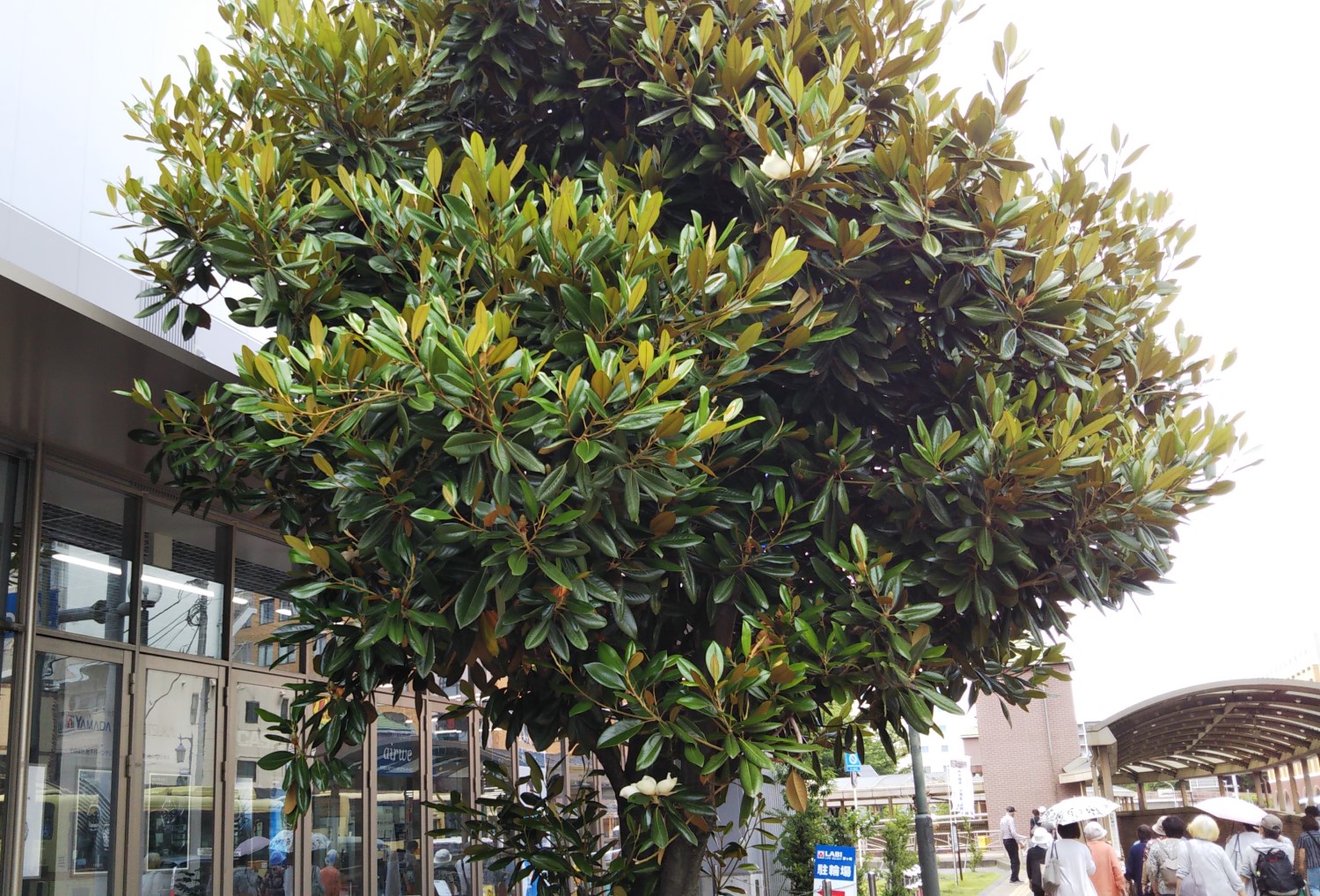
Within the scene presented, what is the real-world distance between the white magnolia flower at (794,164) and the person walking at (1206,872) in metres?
8.06

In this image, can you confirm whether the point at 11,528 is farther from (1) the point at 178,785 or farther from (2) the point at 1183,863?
(2) the point at 1183,863

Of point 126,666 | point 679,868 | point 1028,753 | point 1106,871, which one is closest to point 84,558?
point 126,666

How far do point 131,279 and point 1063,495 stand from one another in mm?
6881

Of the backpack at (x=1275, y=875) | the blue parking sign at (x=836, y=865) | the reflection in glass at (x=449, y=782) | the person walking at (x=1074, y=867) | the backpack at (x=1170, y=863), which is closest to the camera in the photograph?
the person walking at (x=1074, y=867)

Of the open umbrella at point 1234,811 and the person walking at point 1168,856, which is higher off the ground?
the open umbrella at point 1234,811

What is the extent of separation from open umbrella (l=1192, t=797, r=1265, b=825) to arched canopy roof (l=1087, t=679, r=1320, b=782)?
18.8 ft

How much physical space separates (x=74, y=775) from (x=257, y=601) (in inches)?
96.7

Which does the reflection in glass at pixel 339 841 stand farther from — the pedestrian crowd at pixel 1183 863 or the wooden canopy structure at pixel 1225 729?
the wooden canopy structure at pixel 1225 729

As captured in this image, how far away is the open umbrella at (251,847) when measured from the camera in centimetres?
870

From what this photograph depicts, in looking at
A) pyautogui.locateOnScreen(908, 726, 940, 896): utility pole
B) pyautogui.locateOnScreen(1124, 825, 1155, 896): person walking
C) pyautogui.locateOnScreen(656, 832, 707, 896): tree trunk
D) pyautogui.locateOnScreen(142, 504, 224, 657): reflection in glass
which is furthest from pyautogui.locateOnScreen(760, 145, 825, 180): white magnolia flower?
pyautogui.locateOnScreen(1124, 825, 1155, 896): person walking

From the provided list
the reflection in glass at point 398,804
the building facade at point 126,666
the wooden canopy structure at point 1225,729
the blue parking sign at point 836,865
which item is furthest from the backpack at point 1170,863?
the reflection in glass at point 398,804

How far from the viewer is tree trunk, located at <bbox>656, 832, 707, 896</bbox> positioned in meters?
5.28

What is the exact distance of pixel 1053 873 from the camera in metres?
9.00

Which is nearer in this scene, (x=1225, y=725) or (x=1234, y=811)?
(x=1234, y=811)
